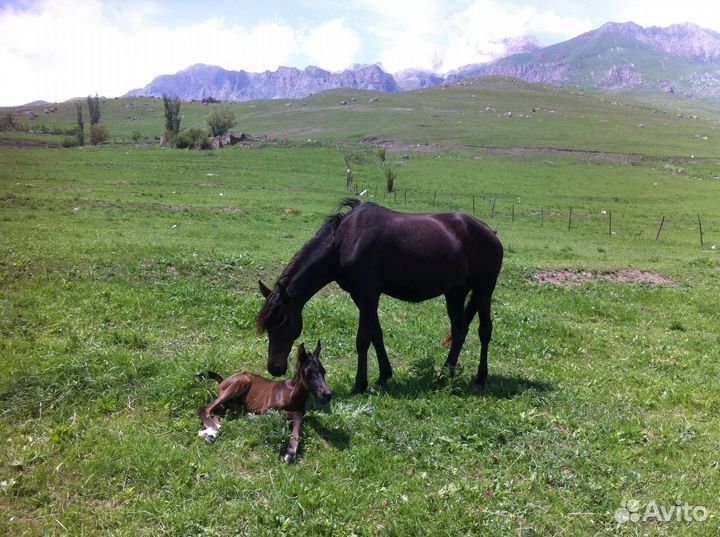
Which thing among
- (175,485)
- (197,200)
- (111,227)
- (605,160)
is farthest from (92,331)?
(605,160)

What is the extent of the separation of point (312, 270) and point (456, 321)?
305 cm

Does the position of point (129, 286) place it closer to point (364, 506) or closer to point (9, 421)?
point (9, 421)

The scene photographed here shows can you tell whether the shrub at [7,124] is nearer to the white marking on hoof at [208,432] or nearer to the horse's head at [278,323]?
the horse's head at [278,323]

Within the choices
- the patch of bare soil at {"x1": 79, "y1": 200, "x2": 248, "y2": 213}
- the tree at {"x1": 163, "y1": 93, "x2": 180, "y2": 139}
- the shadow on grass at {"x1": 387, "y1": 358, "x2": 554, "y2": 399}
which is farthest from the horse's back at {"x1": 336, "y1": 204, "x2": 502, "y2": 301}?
the tree at {"x1": 163, "y1": 93, "x2": 180, "y2": 139}

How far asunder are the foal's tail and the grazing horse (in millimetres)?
117

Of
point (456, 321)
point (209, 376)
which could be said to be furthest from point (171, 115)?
point (209, 376)

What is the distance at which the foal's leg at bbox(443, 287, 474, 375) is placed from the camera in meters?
8.88

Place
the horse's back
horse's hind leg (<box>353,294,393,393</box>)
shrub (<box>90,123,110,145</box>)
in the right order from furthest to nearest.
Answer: shrub (<box>90,123,110,145</box>) < the horse's back < horse's hind leg (<box>353,294,393,393</box>)

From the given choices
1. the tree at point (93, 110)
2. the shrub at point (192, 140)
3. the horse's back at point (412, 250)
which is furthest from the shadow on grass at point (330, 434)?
the tree at point (93, 110)

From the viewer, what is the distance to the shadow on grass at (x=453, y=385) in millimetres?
7877

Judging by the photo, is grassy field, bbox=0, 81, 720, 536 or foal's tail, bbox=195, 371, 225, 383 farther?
foal's tail, bbox=195, 371, 225, 383

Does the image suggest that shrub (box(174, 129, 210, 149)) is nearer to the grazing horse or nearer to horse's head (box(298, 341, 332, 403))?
the grazing horse

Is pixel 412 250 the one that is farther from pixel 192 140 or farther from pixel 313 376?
pixel 192 140

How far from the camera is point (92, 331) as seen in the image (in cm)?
845
